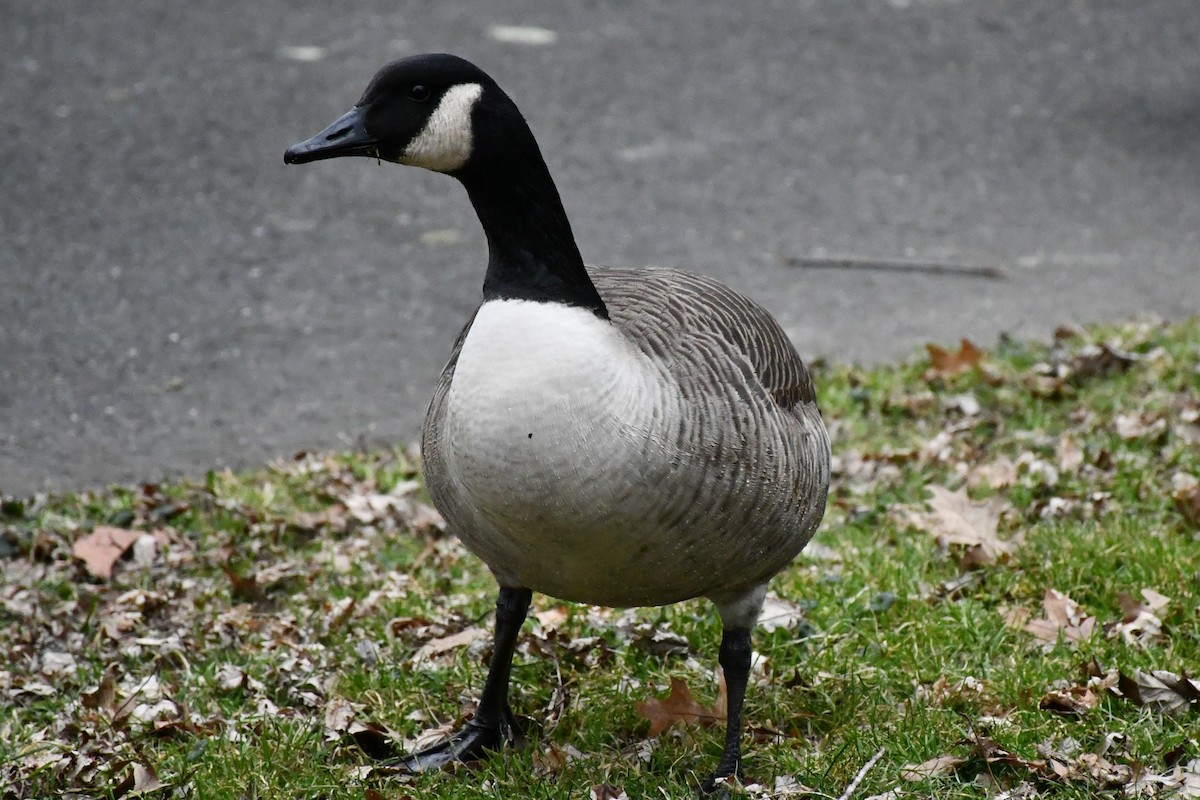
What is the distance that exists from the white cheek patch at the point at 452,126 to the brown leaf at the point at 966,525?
2.21 metres

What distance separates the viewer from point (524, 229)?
10.1ft

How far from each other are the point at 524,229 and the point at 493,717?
134 cm

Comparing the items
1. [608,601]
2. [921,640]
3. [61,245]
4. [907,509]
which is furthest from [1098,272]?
[61,245]

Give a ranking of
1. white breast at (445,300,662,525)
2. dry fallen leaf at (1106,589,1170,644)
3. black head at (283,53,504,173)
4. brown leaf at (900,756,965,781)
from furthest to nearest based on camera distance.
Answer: dry fallen leaf at (1106,589,1170,644), brown leaf at (900,756,965,781), black head at (283,53,504,173), white breast at (445,300,662,525)

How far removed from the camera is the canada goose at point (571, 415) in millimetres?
2863

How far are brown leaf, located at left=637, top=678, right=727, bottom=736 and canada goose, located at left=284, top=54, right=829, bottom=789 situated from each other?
A: 0.26 metres

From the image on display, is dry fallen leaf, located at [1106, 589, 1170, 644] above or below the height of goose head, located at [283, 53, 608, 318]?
below

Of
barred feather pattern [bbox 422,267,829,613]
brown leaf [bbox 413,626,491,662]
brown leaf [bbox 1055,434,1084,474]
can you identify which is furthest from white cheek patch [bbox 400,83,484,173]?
brown leaf [bbox 1055,434,1084,474]

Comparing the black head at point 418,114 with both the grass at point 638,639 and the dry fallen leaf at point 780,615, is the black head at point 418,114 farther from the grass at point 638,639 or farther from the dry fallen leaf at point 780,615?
the dry fallen leaf at point 780,615

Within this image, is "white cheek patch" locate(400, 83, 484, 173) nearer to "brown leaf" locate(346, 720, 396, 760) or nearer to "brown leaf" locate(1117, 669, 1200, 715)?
"brown leaf" locate(346, 720, 396, 760)

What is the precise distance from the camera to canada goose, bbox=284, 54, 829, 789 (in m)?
2.86

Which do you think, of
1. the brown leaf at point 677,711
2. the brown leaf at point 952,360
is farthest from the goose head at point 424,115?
the brown leaf at point 952,360

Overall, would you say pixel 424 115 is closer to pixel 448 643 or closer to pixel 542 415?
pixel 542 415

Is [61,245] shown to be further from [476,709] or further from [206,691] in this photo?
[476,709]
